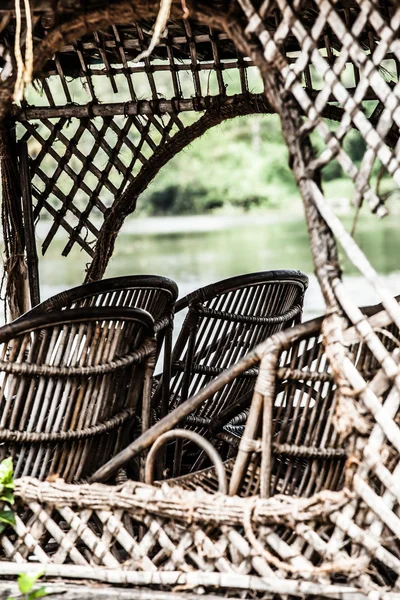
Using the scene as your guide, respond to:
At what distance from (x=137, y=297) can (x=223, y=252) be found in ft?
47.5

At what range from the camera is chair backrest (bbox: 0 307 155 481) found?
A: 2.32 metres

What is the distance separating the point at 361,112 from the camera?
6.49ft

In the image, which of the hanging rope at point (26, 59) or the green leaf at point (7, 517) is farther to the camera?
the green leaf at point (7, 517)

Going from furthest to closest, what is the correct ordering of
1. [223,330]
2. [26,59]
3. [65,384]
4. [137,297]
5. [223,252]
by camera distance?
[223,252] < [223,330] < [137,297] < [65,384] < [26,59]

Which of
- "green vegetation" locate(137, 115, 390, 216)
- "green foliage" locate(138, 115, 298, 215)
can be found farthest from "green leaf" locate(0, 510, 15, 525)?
"green foliage" locate(138, 115, 298, 215)

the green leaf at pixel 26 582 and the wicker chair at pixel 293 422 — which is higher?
the wicker chair at pixel 293 422

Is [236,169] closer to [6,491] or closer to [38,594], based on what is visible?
[6,491]

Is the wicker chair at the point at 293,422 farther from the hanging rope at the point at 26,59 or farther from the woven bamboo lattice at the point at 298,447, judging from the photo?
the hanging rope at the point at 26,59

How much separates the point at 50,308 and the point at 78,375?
0.60 m

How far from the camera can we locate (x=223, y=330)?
3.29 m

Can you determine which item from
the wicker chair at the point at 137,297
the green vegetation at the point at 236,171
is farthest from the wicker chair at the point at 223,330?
the green vegetation at the point at 236,171

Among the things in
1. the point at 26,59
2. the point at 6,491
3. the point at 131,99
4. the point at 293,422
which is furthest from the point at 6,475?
the point at 131,99

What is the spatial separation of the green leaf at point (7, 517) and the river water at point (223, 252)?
883 cm

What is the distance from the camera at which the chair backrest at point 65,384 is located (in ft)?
7.63
